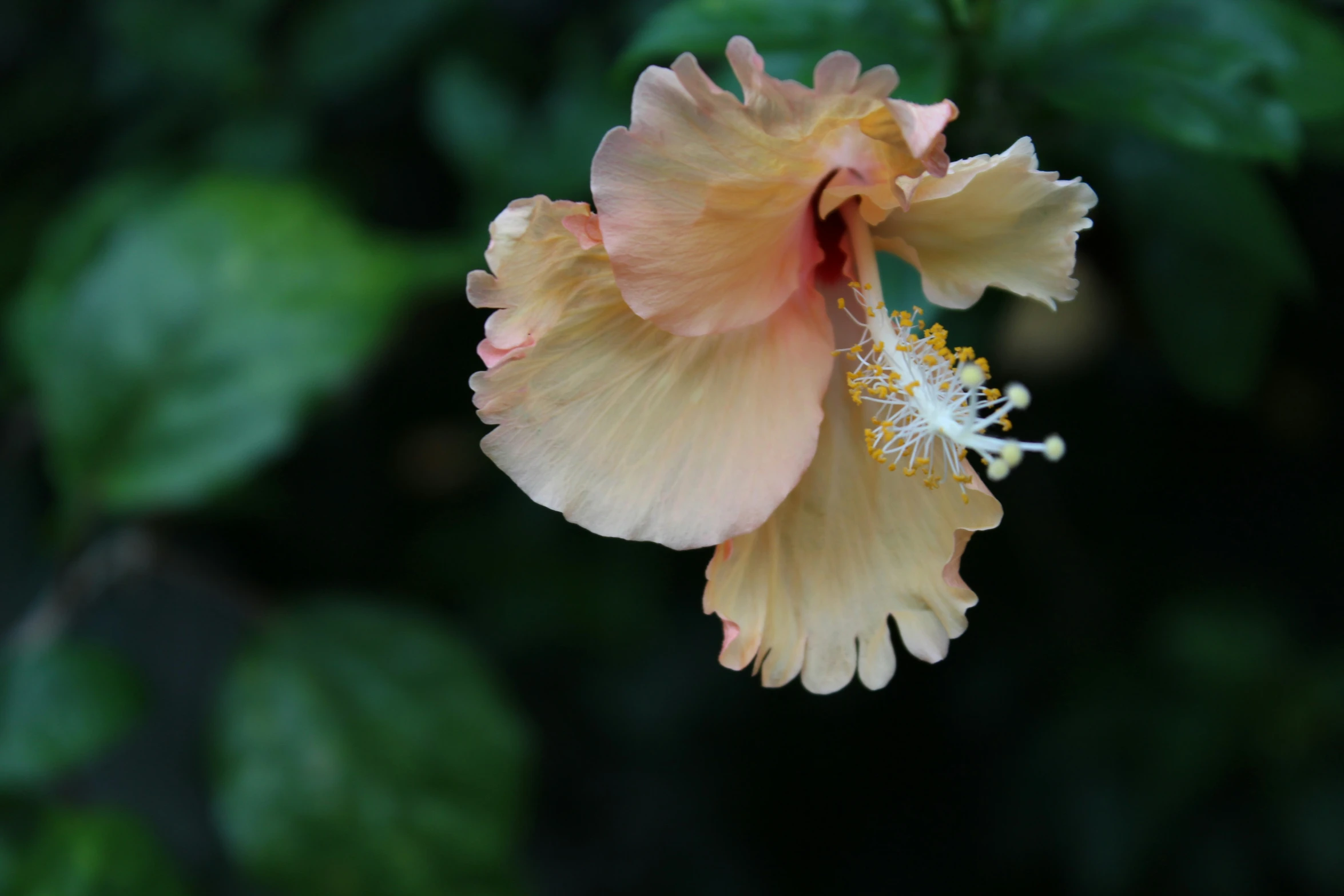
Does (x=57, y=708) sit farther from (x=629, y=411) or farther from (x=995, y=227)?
(x=995, y=227)

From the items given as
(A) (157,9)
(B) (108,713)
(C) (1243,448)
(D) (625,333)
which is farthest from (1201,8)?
(B) (108,713)

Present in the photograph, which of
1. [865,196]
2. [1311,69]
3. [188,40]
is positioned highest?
[188,40]

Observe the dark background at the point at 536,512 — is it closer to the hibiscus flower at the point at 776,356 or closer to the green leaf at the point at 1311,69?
the green leaf at the point at 1311,69

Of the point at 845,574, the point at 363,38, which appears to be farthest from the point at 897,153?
the point at 363,38

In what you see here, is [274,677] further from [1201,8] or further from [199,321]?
[1201,8]

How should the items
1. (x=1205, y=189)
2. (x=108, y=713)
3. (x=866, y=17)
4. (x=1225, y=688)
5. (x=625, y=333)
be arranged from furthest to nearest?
(x=1225, y=688) → (x=108, y=713) → (x=1205, y=189) → (x=866, y=17) → (x=625, y=333)

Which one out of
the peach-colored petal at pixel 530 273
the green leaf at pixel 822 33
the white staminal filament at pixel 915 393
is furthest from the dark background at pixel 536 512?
the peach-colored petal at pixel 530 273
